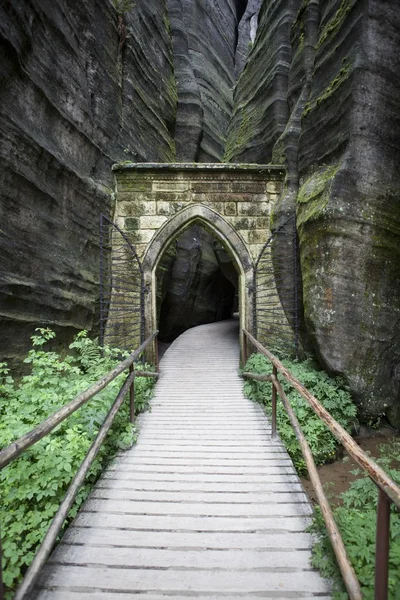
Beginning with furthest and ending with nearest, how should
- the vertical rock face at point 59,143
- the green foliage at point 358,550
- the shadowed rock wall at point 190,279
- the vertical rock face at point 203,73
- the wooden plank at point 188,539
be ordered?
1. the shadowed rock wall at point 190,279
2. the vertical rock face at point 203,73
3. the vertical rock face at point 59,143
4. the wooden plank at point 188,539
5. the green foliage at point 358,550

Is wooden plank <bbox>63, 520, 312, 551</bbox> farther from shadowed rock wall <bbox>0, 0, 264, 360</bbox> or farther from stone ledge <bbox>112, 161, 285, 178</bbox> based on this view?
stone ledge <bbox>112, 161, 285, 178</bbox>

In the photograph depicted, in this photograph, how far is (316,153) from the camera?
231 inches

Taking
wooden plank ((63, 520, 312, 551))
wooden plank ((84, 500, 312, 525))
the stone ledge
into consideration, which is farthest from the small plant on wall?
wooden plank ((63, 520, 312, 551))

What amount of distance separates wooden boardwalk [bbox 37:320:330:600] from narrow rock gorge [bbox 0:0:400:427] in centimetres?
229

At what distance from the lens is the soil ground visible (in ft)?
11.8

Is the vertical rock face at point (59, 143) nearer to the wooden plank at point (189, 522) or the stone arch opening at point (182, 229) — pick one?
the stone arch opening at point (182, 229)

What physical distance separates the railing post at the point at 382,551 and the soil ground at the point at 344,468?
190cm

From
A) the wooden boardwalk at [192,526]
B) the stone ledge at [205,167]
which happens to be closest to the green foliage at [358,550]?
the wooden boardwalk at [192,526]

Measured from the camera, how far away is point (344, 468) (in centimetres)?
413

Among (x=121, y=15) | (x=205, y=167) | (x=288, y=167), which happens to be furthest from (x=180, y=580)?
(x=121, y=15)

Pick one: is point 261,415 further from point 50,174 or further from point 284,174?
point 284,174

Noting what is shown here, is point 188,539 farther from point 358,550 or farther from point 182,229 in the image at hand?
point 182,229

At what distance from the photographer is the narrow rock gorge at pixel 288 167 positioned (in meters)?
4.09

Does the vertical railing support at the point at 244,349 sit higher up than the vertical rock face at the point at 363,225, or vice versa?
the vertical rock face at the point at 363,225
